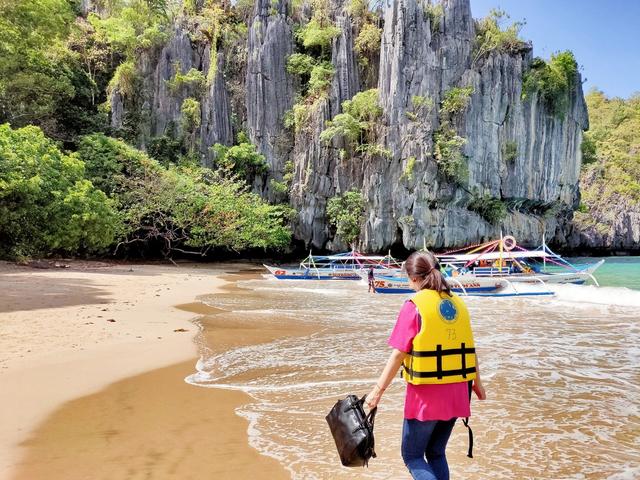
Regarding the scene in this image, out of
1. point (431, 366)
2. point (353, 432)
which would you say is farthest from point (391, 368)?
point (353, 432)

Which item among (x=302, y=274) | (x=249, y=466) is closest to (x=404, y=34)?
(x=302, y=274)

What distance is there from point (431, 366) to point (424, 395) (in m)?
0.17

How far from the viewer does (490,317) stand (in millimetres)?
11320

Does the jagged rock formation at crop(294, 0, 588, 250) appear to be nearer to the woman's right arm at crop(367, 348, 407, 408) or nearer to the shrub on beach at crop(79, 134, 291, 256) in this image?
the shrub on beach at crop(79, 134, 291, 256)

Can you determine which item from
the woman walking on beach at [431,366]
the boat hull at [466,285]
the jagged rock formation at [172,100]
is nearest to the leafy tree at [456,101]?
the jagged rock formation at [172,100]

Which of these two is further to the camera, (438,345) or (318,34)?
(318,34)

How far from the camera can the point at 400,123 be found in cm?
2902

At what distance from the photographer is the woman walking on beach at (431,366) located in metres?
2.33

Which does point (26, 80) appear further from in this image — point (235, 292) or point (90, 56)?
point (235, 292)

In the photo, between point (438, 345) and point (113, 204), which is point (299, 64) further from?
point (438, 345)

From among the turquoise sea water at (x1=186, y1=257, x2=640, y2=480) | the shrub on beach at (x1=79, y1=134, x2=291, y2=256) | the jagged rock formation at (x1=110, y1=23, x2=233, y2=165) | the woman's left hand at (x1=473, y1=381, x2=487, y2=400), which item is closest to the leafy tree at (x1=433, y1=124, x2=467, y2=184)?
the shrub on beach at (x1=79, y1=134, x2=291, y2=256)

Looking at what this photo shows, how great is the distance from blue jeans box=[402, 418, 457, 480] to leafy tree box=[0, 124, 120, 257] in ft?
61.3

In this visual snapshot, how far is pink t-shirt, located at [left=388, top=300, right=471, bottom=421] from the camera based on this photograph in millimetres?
2340

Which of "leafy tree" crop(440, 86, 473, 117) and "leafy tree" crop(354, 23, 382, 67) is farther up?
"leafy tree" crop(354, 23, 382, 67)
